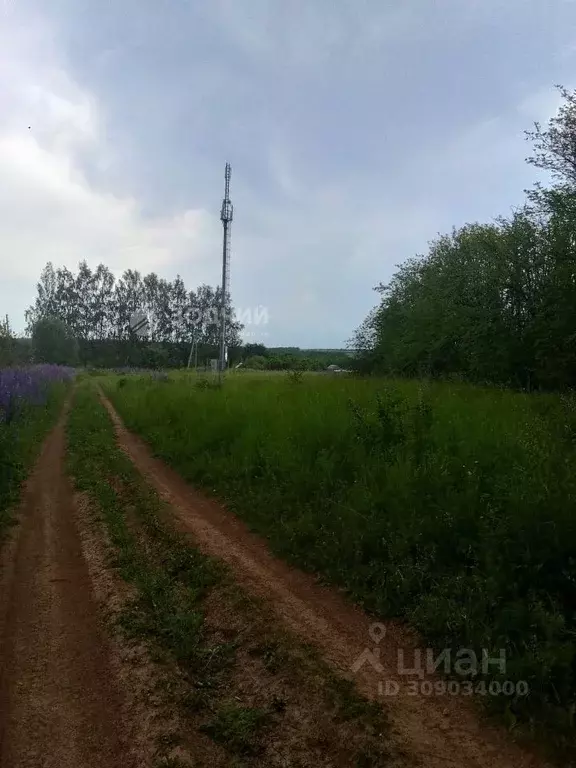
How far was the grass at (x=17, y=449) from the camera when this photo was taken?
751 cm

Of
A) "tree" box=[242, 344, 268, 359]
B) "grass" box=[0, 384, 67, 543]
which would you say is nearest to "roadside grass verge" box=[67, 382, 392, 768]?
"grass" box=[0, 384, 67, 543]

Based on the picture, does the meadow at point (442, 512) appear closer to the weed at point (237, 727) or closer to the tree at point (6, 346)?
the weed at point (237, 727)

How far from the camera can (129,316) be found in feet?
258

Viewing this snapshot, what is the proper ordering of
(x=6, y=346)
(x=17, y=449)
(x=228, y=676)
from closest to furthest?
(x=228, y=676)
(x=17, y=449)
(x=6, y=346)

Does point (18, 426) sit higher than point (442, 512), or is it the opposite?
point (442, 512)

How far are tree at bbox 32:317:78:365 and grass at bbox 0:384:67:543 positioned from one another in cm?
4112

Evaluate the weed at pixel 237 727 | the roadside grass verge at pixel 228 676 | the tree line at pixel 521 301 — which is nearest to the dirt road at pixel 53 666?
the roadside grass verge at pixel 228 676

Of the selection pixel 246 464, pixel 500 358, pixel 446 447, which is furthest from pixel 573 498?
pixel 500 358

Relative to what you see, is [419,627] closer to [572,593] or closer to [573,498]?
[572,593]

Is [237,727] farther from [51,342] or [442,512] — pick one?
[51,342]

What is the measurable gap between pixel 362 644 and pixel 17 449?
29.3ft

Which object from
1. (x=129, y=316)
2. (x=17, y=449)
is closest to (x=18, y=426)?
(x=17, y=449)

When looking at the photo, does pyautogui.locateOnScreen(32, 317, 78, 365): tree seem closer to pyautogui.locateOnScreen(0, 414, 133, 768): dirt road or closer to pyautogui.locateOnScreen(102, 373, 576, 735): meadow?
pyautogui.locateOnScreen(102, 373, 576, 735): meadow

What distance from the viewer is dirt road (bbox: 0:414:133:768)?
2904 mm
